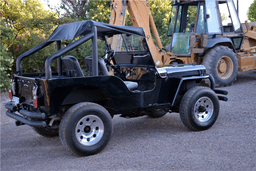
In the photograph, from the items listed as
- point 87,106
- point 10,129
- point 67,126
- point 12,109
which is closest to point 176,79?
point 87,106

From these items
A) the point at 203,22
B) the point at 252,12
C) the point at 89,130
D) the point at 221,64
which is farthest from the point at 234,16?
the point at 252,12

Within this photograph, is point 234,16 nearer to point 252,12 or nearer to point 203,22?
point 203,22

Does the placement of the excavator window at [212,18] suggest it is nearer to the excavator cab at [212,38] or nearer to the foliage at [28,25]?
the excavator cab at [212,38]

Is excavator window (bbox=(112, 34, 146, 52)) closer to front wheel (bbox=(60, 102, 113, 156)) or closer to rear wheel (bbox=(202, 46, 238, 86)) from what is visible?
front wheel (bbox=(60, 102, 113, 156))

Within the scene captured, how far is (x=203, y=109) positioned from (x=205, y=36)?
201 inches

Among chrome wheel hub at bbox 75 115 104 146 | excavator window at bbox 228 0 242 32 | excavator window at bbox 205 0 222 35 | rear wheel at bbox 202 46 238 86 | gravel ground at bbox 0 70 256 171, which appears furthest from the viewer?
excavator window at bbox 228 0 242 32

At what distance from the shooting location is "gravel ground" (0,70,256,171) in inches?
165

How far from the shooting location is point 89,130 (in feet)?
15.4

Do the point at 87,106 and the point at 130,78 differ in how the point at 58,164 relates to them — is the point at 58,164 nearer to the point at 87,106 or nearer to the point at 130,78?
the point at 87,106

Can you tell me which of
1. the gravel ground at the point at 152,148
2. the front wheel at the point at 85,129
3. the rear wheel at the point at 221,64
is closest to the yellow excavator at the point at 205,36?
the rear wheel at the point at 221,64

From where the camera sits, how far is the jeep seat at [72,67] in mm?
4965

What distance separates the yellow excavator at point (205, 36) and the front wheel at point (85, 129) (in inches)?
212

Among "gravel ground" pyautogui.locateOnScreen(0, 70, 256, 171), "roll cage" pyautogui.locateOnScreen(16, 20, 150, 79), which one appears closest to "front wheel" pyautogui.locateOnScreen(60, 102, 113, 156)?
"gravel ground" pyautogui.locateOnScreen(0, 70, 256, 171)

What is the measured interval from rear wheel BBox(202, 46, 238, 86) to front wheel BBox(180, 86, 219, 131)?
4.77 m
